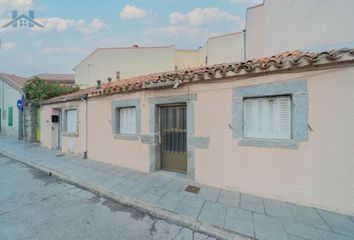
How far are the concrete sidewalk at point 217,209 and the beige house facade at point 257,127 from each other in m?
0.34

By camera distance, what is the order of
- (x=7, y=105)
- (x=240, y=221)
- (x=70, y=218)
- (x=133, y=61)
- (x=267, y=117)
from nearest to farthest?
(x=240, y=221)
(x=70, y=218)
(x=267, y=117)
(x=7, y=105)
(x=133, y=61)

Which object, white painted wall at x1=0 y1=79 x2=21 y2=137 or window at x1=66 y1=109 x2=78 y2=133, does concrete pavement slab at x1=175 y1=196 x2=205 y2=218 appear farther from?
white painted wall at x1=0 y1=79 x2=21 y2=137

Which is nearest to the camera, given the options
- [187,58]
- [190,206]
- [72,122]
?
[190,206]

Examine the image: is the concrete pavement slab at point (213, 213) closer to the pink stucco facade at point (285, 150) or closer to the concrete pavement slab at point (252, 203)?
the concrete pavement slab at point (252, 203)

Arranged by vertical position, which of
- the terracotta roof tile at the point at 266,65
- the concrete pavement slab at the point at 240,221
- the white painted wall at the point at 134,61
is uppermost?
the white painted wall at the point at 134,61

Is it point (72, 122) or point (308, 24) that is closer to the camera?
point (308, 24)

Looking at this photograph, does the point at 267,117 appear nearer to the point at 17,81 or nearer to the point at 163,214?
the point at 163,214

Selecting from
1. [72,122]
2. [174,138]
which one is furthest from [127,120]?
[72,122]

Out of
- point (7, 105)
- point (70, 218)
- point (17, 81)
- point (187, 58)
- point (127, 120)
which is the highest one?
point (187, 58)

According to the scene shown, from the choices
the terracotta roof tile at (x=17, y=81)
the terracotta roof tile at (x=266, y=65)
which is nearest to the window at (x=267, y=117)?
the terracotta roof tile at (x=266, y=65)

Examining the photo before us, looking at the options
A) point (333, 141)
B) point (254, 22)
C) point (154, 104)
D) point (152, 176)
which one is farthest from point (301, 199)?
point (254, 22)

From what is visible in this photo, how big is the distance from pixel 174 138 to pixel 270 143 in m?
2.85

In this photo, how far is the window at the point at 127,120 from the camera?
23.3 feet

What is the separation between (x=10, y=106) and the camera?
57.1ft
